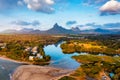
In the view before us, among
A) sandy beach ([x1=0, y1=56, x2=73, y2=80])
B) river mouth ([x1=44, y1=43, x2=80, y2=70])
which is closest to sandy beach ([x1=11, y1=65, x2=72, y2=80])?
sandy beach ([x1=0, y1=56, x2=73, y2=80])

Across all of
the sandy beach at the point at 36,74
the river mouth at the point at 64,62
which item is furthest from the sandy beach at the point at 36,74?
the river mouth at the point at 64,62

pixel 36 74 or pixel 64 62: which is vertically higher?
pixel 36 74

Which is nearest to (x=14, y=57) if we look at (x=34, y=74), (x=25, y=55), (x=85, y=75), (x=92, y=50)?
(x=25, y=55)

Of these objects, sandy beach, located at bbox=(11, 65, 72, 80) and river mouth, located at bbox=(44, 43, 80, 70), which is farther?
river mouth, located at bbox=(44, 43, 80, 70)

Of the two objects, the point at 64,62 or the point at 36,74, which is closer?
the point at 36,74

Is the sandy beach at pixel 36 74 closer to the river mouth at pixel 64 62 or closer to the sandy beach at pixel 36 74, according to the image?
the sandy beach at pixel 36 74

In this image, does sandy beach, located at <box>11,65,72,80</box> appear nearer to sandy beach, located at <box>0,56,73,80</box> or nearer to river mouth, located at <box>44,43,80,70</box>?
sandy beach, located at <box>0,56,73,80</box>

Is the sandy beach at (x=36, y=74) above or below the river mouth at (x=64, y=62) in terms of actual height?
above

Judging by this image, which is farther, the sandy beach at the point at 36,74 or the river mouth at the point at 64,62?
the river mouth at the point at 64,62

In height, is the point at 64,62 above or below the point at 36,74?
below

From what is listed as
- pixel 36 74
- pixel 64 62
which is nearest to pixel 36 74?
pixel 36 74

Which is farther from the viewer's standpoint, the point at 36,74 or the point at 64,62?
the point at 64,62

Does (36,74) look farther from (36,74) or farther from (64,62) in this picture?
(64,62)
